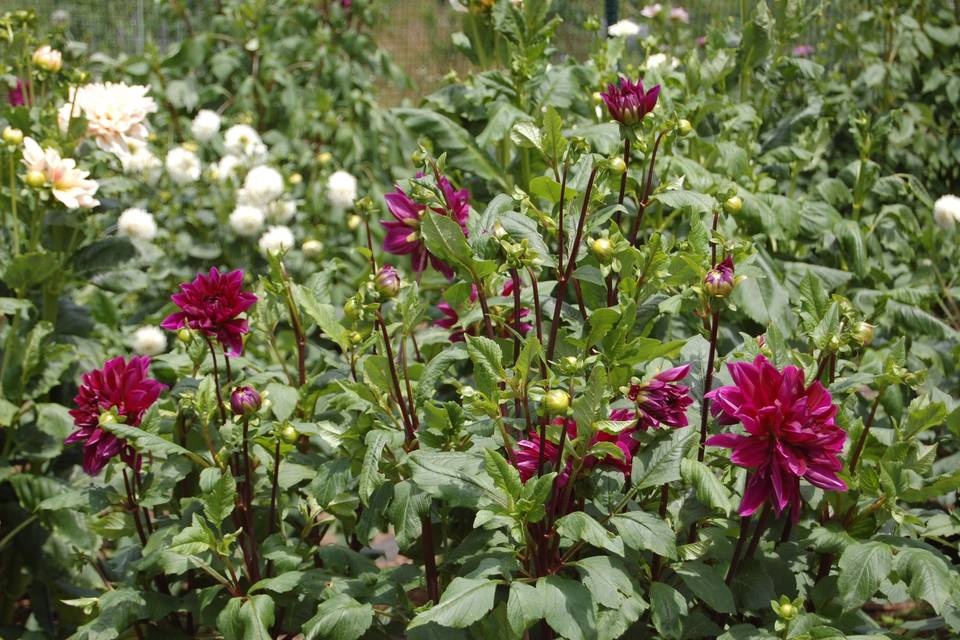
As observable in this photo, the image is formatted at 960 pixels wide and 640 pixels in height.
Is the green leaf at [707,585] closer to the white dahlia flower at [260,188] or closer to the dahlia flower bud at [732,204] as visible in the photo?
the dahlia flower bud at [732,204]

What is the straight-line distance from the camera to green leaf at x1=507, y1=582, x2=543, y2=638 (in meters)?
1.06

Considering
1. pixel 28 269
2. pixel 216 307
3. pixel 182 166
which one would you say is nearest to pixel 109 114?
pixel 28 269

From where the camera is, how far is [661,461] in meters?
1.25

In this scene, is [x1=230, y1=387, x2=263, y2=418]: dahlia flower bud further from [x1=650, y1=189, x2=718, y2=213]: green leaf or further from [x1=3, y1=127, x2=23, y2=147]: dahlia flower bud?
[x1=3, y1=127, x2=23, y2=147]: dahlia flower bud

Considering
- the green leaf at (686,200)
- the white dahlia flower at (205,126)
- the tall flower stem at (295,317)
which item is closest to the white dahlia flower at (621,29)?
the green leaf at (686,200)

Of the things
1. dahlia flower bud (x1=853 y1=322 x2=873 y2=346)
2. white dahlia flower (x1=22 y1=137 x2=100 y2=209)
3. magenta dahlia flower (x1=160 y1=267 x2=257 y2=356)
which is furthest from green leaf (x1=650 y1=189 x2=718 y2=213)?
white dahlia flower (x1=22 y1=137 x2=100 y2=209)

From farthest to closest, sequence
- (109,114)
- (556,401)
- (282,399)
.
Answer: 1. (109,114)
2. (282,399)
3. (556,401)

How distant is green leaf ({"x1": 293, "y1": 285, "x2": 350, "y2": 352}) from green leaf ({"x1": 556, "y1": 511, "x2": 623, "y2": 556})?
0.43 m

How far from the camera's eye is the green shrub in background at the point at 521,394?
119 cm

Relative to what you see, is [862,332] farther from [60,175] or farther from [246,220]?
[246,220]

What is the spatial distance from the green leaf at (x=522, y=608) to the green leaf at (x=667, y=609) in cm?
18

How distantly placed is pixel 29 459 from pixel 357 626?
3.72 feet

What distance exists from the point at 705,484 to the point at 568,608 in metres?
0.21

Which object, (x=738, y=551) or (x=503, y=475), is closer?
(x=503, y=475)
